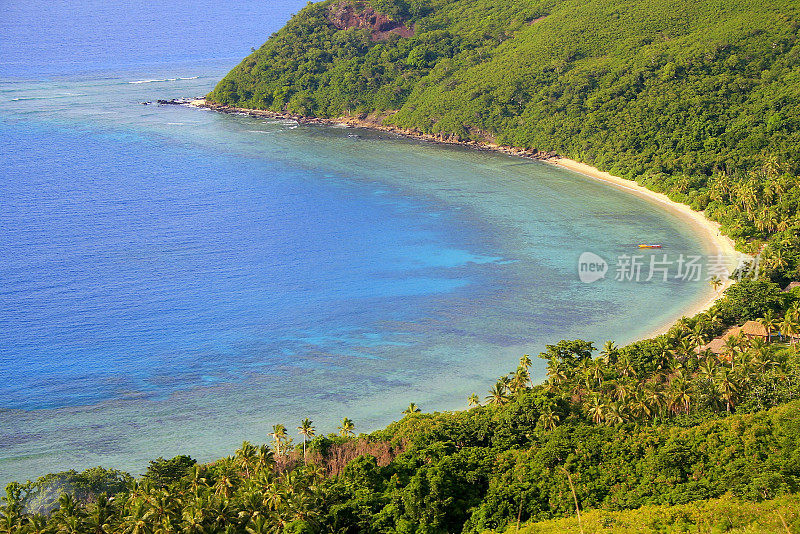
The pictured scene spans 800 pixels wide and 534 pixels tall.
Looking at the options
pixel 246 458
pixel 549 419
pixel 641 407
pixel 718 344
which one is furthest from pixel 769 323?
pixel 246 458

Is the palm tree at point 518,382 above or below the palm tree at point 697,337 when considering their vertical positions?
below

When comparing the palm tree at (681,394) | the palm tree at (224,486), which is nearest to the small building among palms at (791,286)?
the palm tree at (681,394)

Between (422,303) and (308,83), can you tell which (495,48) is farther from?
(422,303)

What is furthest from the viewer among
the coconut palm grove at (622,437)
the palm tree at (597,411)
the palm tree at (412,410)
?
the palm tree at (412,410)

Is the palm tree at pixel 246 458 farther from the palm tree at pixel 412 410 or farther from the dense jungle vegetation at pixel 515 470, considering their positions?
the palm tree at pixel 412 410

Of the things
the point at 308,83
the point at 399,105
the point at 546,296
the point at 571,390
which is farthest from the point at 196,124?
the point at 571,390

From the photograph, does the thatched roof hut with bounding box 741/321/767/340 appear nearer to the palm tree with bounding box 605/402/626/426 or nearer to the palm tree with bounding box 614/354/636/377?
the palm tree with bounding box 614/354/636/377

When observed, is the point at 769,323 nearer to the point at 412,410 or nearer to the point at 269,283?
the point at 412,410
